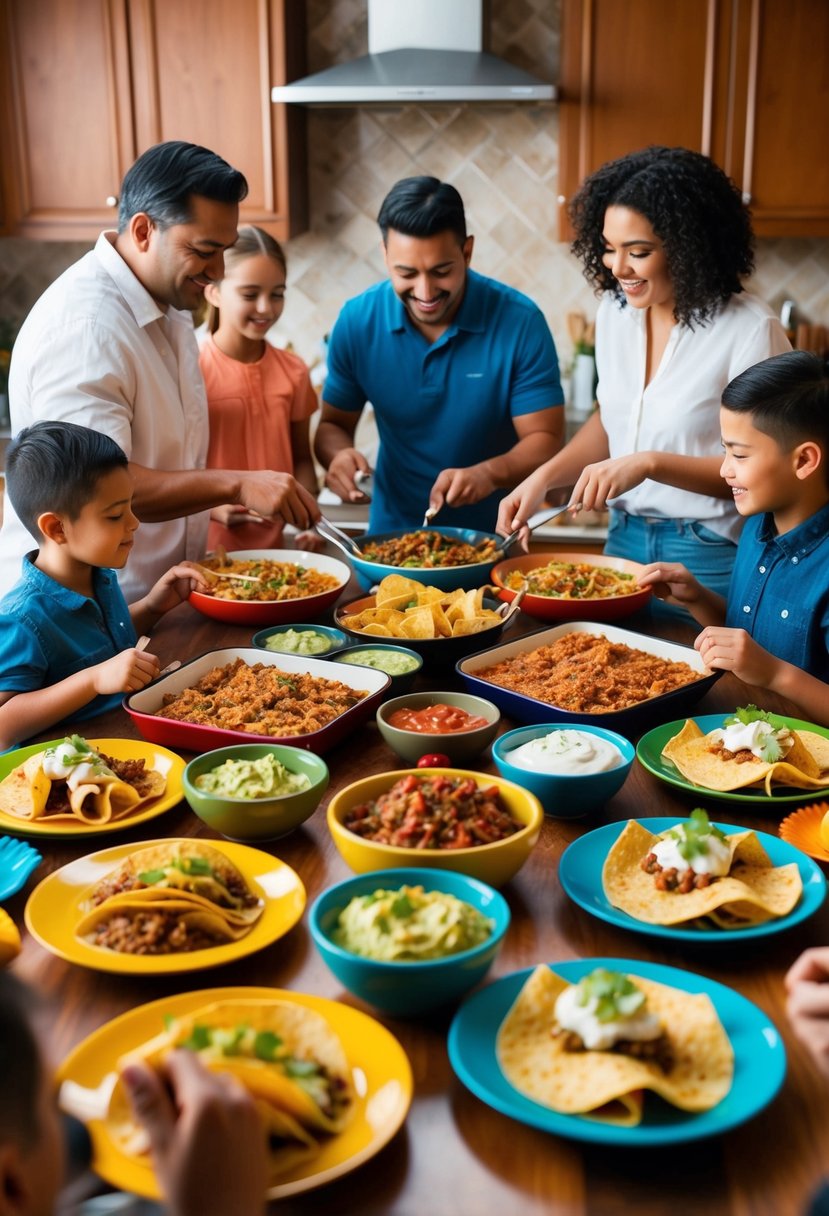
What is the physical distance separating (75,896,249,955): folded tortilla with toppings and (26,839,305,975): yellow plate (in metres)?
0.01

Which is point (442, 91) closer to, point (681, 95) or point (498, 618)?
point (681, 95)

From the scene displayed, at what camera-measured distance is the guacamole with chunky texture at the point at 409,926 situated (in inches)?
43.7

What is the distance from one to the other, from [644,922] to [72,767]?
2.55ft

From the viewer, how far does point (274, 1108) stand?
930mm

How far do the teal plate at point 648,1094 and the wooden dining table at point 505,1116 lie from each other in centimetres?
3

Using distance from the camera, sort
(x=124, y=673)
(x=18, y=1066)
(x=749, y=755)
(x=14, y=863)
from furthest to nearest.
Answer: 1. (x=124, y=673)
2. (x=749, y=755)
3. (x=14, y=863)
4. (x=18, y=1066)

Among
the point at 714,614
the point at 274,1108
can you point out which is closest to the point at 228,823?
the point at 274,1108

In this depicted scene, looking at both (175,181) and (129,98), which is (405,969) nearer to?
(175,181)

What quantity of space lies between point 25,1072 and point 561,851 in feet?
2.72

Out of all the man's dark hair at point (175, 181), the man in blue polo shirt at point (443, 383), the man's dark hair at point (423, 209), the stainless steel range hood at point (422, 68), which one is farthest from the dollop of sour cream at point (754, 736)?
the stainless steel range hood at point (422, 68)

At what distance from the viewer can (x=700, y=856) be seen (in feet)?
4.34

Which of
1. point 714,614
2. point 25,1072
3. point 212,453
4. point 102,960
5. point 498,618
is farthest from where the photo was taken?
point 212,453

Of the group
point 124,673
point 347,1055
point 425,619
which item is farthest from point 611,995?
point 425,619

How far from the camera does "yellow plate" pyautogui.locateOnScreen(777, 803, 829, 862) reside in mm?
1445
